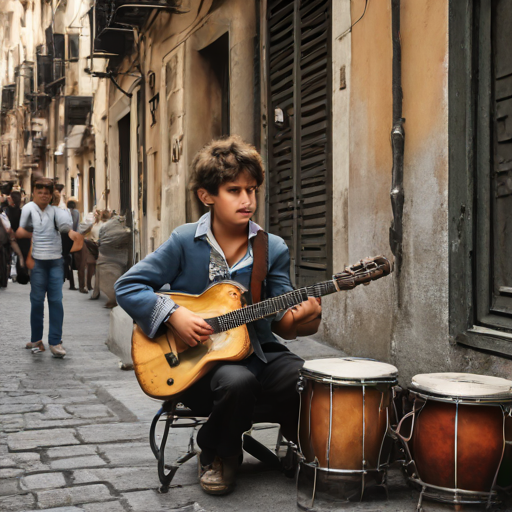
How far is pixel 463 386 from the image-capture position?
304 centimetres

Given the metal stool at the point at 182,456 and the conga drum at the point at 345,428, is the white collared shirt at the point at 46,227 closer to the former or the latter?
the metal stool at the point at 182,456

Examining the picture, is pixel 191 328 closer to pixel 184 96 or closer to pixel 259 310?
pixel 259 310

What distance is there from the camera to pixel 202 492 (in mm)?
3508

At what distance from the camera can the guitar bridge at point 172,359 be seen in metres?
3.39

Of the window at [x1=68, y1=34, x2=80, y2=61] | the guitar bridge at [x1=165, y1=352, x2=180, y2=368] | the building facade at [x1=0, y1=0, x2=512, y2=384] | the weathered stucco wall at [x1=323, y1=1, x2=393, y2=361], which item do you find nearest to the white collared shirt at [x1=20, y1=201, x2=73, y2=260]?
the building facade at [x1=0, y1=0, x2=512, y2=384]

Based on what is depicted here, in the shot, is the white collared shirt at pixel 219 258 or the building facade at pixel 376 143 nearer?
the white collared shirt at pixel 219 258

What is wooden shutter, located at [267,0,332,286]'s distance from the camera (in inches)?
285

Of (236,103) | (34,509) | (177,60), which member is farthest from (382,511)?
(177,60)

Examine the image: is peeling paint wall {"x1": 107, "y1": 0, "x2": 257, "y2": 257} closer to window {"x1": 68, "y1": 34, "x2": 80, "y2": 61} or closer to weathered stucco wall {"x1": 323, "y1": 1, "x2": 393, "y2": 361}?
weathered stucco wall {"x1": 323, "y1": 1, "x2": 393, "y2": 361}

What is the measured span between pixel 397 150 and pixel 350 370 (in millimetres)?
2609

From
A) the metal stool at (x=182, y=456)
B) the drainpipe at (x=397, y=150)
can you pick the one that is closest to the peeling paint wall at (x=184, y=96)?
the drainpipe at (x=397, y=150)

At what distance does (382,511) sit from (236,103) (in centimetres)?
673

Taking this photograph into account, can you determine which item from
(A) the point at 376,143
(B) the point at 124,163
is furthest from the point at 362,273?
(B) the point at 124,163

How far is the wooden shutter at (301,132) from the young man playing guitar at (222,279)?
137 inches
